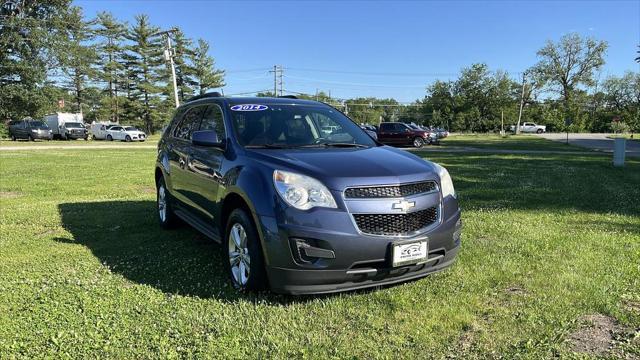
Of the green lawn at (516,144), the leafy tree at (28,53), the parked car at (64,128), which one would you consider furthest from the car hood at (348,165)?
the parked car at (64,128)

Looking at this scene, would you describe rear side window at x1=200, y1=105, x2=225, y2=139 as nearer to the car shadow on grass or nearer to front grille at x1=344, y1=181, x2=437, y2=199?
the car shadow on grass

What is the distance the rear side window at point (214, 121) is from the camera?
193 inches

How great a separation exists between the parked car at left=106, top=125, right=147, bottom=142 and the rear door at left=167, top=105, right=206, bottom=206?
41.3 meters

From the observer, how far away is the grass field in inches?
125

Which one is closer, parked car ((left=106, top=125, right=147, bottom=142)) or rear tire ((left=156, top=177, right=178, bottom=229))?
rear tire ((left=156, top=177, right=178, bottom=229))

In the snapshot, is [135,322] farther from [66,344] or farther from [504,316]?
[504,316]

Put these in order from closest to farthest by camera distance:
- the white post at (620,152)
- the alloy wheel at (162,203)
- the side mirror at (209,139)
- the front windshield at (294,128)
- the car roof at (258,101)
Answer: the side mirror at (209,139) < the front windshield at (294,128) < the car roof at (258,101) < the alloy wheel at (162,203) < the white post at (620,152)

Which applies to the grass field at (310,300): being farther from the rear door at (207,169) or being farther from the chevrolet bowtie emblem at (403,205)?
the chevrolet bowtie emblem at (403,205)

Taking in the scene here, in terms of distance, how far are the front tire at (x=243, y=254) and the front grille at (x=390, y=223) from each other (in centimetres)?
85

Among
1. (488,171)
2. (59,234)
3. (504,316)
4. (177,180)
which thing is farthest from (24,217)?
(488,171)

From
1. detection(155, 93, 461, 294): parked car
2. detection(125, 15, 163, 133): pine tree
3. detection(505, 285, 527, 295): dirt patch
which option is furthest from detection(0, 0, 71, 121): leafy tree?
detection(505, 285, 527, 295): dirt patch

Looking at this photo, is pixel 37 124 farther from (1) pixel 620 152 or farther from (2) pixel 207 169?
(2) pixel 207 169

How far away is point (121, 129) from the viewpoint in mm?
45406

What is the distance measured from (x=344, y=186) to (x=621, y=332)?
2.14 m
